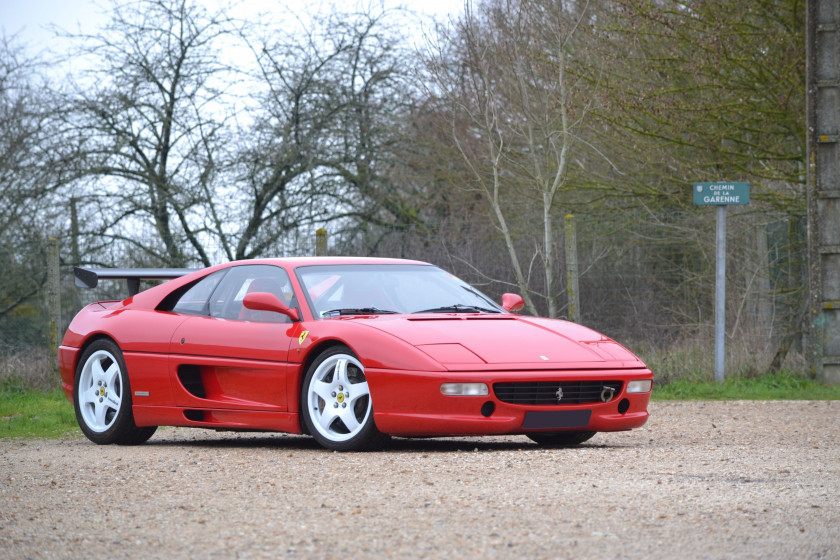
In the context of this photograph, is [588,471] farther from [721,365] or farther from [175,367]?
[721,365]

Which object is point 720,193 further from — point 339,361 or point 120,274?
point 339,361

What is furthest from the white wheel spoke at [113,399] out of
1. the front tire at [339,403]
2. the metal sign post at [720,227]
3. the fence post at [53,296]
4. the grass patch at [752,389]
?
the metal sign post at [720,227]

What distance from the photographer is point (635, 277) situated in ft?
47.7

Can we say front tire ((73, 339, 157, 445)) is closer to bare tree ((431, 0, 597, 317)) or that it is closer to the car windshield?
the car windshield

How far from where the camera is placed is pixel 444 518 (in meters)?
4.85

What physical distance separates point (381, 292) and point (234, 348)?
1013mm

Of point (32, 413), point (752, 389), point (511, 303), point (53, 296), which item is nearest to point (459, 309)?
point (511, 303)

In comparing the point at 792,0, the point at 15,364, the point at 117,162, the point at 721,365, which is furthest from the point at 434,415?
the point at 117,162

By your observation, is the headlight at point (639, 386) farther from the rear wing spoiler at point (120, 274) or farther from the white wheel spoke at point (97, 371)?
the white wheel spoke at point (97, 371)

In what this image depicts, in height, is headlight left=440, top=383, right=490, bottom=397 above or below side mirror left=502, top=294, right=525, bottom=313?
below

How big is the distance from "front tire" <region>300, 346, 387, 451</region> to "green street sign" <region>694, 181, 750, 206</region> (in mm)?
6409

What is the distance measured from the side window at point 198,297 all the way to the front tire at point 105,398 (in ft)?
1.76

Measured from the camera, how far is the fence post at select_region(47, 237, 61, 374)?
13453mm

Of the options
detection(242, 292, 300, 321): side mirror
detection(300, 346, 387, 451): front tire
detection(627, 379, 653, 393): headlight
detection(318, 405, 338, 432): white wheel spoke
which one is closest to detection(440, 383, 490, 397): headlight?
detection(300, 346, 387, 451): front tire
